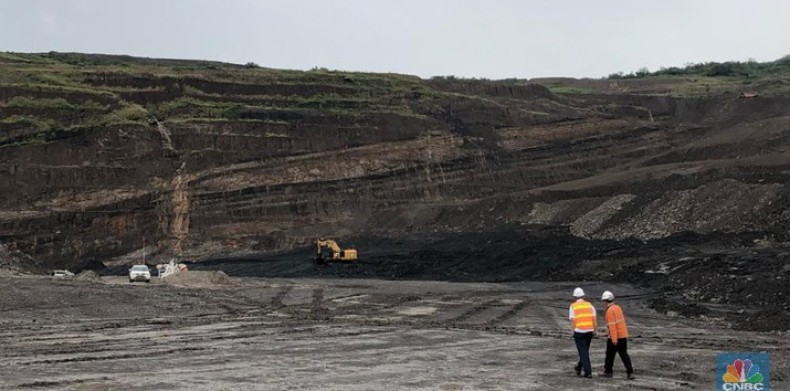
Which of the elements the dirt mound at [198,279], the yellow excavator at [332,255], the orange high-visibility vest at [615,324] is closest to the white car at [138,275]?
the dirt mound at [198,279]

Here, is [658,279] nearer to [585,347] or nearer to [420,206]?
[585,347]

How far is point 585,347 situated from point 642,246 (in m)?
27.7

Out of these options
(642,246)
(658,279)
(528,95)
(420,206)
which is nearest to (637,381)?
(658,279)

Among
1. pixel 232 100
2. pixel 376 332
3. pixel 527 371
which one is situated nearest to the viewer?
pixel 527 371

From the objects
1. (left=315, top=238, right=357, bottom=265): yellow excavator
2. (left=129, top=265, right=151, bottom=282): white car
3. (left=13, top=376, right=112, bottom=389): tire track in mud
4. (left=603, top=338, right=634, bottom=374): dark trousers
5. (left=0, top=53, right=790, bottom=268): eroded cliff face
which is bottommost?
(left=129, top=265, right=151, bottom=282): white car

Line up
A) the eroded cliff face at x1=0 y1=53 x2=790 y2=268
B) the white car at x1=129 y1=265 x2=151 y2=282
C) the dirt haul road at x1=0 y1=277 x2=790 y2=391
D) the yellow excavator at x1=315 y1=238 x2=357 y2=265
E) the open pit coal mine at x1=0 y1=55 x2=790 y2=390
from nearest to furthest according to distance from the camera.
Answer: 1. the dirt haul road at x1=0 y1=277 x2=790 y2=391
2. the open pit coal mine at x1=0 y1=55 x2=790 y2=390
3. the white car at x1=129 y1=265 x2=151 y2=282
4. the yellow excavator at x1=315 y1=238 x2=357 y2=265
5. the eroded cliff face at x1=0 y1=53 x2=790 y2=268

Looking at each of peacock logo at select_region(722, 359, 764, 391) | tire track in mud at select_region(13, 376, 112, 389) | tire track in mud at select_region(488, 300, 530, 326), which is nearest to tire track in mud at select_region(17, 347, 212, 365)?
tire track in mud at select_region(13, 376, 112, 389)

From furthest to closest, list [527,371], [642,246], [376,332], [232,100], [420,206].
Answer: [232,100]
[420,206]
[642,246]
[376,332]
[527,371]

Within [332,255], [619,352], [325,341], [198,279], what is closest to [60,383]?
[325,341]

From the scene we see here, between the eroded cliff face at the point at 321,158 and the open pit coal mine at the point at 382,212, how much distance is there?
0.18 m

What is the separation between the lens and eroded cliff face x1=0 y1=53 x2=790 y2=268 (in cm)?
5400

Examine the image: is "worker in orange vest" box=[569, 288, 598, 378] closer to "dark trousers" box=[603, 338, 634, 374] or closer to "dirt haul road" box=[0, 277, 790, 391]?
"dark trousers" box=[603, 338, 634, 374]

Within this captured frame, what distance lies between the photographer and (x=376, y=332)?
1912 cm

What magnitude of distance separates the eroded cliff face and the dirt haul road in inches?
807
